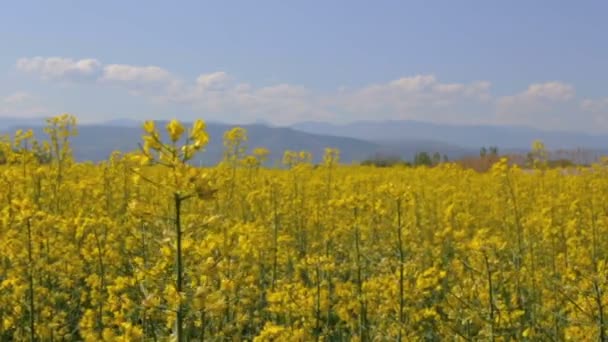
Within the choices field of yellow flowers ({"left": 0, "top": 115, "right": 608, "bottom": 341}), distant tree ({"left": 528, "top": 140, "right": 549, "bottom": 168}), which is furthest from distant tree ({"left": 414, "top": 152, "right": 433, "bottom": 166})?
field of yellow flowers ({"left": 0, "top": 115, "right": 608, "bottom": 341})

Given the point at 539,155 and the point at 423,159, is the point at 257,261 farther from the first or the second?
the point at 423,159

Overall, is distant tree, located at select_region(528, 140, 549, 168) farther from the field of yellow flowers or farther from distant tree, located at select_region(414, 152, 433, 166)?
distant tree, located at select_region(414, 152, 433, 166)

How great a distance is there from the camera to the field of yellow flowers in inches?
75.0

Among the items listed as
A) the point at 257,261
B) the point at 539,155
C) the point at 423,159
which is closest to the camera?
the point at 257,261

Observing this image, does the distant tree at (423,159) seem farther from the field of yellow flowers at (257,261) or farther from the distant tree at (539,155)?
the field of yellow flowers at (257,261)

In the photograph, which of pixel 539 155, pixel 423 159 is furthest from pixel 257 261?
pixel 423 159

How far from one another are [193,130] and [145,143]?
5.6 inches

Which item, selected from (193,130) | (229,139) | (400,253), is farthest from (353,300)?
(229,139)

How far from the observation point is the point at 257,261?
482cm

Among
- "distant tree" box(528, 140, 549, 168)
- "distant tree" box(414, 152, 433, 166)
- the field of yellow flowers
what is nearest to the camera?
the field of yellow flowers

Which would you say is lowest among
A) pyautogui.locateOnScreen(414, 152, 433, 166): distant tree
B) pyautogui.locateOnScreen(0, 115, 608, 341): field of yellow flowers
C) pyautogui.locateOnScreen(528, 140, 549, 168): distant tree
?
pyautogui.locateOnScreen(414, 152, 433, 166): distant tree

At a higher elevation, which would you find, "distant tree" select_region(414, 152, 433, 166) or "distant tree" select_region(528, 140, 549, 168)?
"distant tree" select_region(528, 140, 549, 168)

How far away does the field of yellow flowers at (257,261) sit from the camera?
190 cm

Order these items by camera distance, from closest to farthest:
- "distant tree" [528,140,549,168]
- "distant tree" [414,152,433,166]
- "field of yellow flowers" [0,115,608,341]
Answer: "field of yellow flowers" [0,115,608,341] → "distant tree" [528,140,549,168] → "distant tree" [414,152,433,166]
